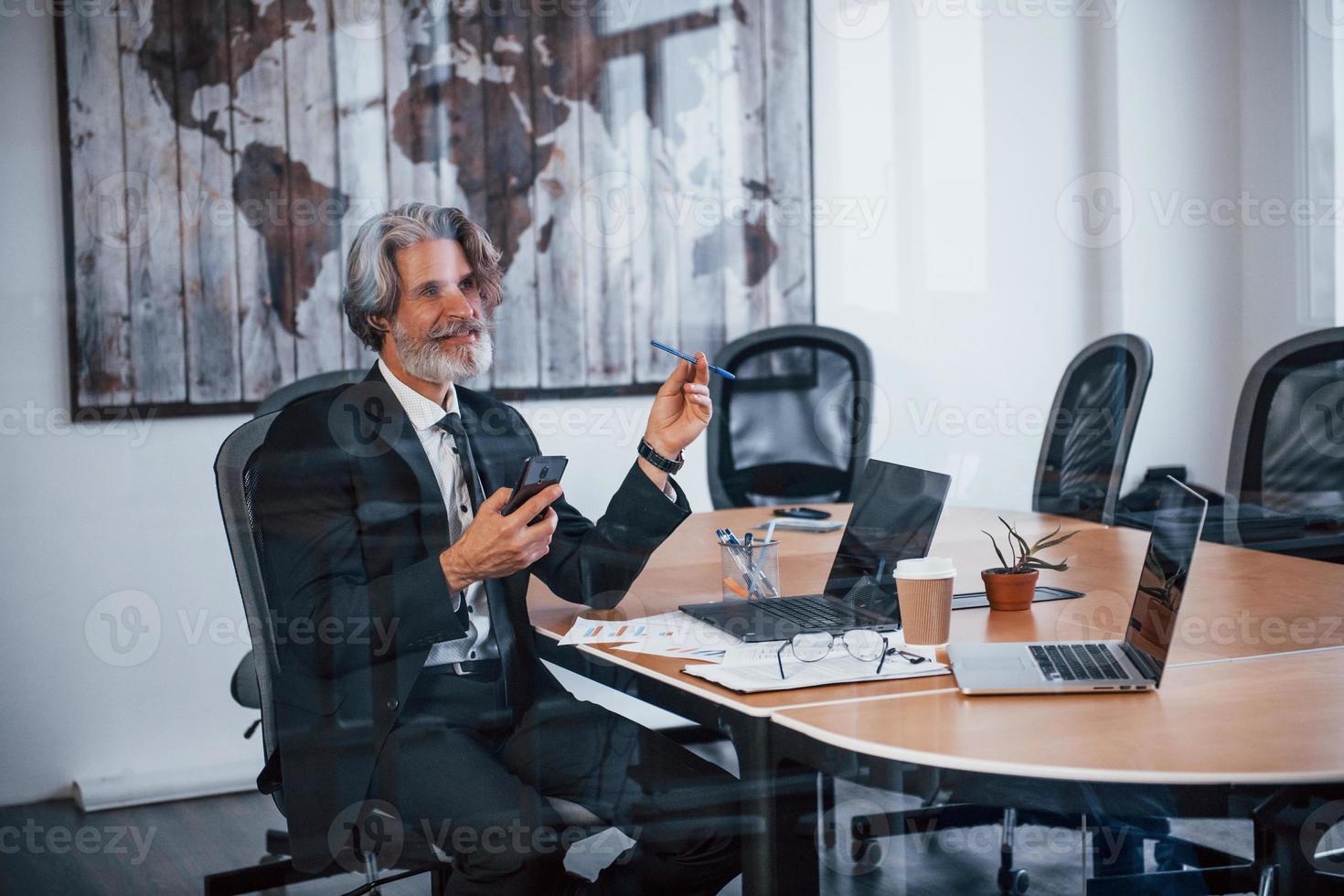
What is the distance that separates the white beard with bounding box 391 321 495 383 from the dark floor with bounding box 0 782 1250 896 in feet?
2.83

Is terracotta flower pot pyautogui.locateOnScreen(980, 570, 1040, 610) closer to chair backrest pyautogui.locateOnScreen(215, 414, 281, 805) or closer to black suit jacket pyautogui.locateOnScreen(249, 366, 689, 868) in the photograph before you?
black suit jacket pyautogui.locateOnScreen(249, 366, 689, 868)

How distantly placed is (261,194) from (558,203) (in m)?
0.72

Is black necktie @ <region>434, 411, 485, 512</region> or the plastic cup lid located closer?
the plastic cup lid

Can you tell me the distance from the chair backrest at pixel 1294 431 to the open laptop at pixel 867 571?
0.94 meters

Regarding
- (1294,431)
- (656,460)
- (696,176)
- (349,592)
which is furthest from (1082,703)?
(696,176)

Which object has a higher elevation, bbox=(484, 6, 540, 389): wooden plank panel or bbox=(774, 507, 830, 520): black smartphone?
bbox=(484, 6, 540, 389): wooden plank panel

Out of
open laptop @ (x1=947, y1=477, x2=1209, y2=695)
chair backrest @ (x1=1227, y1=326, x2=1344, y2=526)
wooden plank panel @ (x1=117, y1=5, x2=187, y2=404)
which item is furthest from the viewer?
wooden plank panel @ (x1=117, y1=5, x2=187, y2=404)

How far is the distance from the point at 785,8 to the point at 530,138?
86 cm

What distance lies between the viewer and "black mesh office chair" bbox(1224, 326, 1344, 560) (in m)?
2.17

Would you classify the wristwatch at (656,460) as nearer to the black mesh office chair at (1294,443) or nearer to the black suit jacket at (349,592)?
the black suit jacket at (349,592)

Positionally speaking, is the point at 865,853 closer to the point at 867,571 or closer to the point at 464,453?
the point at 867,571

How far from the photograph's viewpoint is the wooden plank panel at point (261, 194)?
273cm

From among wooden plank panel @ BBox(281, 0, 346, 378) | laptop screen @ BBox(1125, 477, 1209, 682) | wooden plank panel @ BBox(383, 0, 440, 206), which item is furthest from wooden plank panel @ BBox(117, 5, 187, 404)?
laptop screen @ BBox(1125, 477, 1209, 682)

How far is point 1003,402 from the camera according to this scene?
3.53 meters
